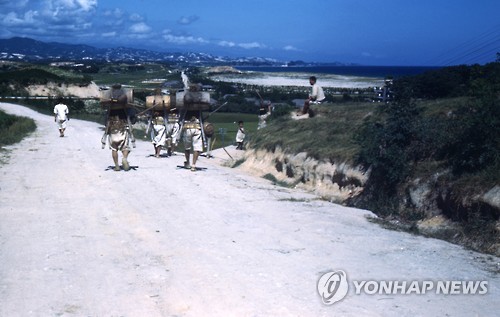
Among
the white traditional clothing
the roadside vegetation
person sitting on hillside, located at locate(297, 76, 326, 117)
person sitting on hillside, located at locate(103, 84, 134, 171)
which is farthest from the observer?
the white traditional clothing

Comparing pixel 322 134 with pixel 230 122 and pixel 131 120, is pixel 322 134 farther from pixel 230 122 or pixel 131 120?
pixel 230 122

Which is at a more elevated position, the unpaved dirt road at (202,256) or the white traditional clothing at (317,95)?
the white traditional clothing at (317,95)

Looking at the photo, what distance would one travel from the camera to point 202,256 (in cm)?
871

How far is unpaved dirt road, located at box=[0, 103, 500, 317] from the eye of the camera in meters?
6.97

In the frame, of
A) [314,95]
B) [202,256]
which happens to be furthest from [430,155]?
[314,95]

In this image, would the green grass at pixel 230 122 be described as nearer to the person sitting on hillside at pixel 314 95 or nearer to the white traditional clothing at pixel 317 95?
the person sitting on hillside at pixel 314 95

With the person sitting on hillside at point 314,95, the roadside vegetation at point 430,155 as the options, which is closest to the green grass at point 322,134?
the roadside vegetation at point 430,155

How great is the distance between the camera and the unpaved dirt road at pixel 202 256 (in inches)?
274

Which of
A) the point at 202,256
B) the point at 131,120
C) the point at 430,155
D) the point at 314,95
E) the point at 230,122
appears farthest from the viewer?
the point at 230,122

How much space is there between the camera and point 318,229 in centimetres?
1052

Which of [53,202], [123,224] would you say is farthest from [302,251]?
[53,202]

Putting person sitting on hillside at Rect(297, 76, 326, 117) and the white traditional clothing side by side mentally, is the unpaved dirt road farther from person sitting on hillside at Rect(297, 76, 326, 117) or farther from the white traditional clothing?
the white traditional clothing

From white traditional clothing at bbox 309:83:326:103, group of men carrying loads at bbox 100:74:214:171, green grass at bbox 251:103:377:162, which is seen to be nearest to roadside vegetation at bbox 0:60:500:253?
green grass at bbox 251:103:377:162

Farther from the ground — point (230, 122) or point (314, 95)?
point (314, 95)
